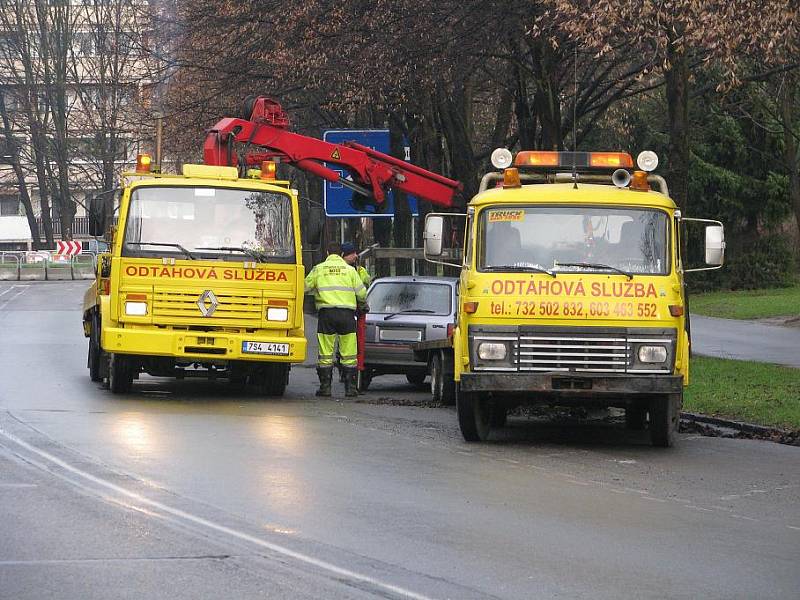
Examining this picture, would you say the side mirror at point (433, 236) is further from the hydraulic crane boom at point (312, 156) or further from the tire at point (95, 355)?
the hydraulic crane boom at point (312, 156)

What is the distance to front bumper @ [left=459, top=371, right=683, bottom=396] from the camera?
44.4 ft

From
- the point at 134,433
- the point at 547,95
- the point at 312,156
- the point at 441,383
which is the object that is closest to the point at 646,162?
the point at 441,383

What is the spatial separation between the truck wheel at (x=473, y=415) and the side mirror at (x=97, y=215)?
19.8 feet

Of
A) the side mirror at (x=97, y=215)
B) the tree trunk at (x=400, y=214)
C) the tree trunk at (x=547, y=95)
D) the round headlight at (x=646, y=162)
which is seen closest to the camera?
the round headlight at (x=646, y=162)

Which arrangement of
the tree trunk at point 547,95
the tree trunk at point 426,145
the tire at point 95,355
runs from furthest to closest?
the tree trunk at point 426,145, the tree trunk at point 547,95, the tire at point 95,355

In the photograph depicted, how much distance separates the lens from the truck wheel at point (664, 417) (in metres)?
14.1

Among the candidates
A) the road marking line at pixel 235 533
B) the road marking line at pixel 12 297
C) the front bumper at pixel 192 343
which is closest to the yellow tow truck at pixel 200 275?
the front bumper at pixel 192 343

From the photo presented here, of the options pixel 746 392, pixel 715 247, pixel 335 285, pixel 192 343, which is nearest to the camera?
pixel 715 247

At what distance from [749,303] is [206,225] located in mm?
28255

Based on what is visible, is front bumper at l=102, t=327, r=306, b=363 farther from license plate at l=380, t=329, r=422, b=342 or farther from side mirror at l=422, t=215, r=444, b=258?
side mirror at l=422, t=215, r=444, b=258

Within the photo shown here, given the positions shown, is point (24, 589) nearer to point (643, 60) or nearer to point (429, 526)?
point (429, 526)

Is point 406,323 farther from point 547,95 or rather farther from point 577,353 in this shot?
point 547,95

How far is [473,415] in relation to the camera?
14148 mm

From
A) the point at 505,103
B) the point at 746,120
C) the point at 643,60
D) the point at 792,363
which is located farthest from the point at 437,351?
the point at 746,120
